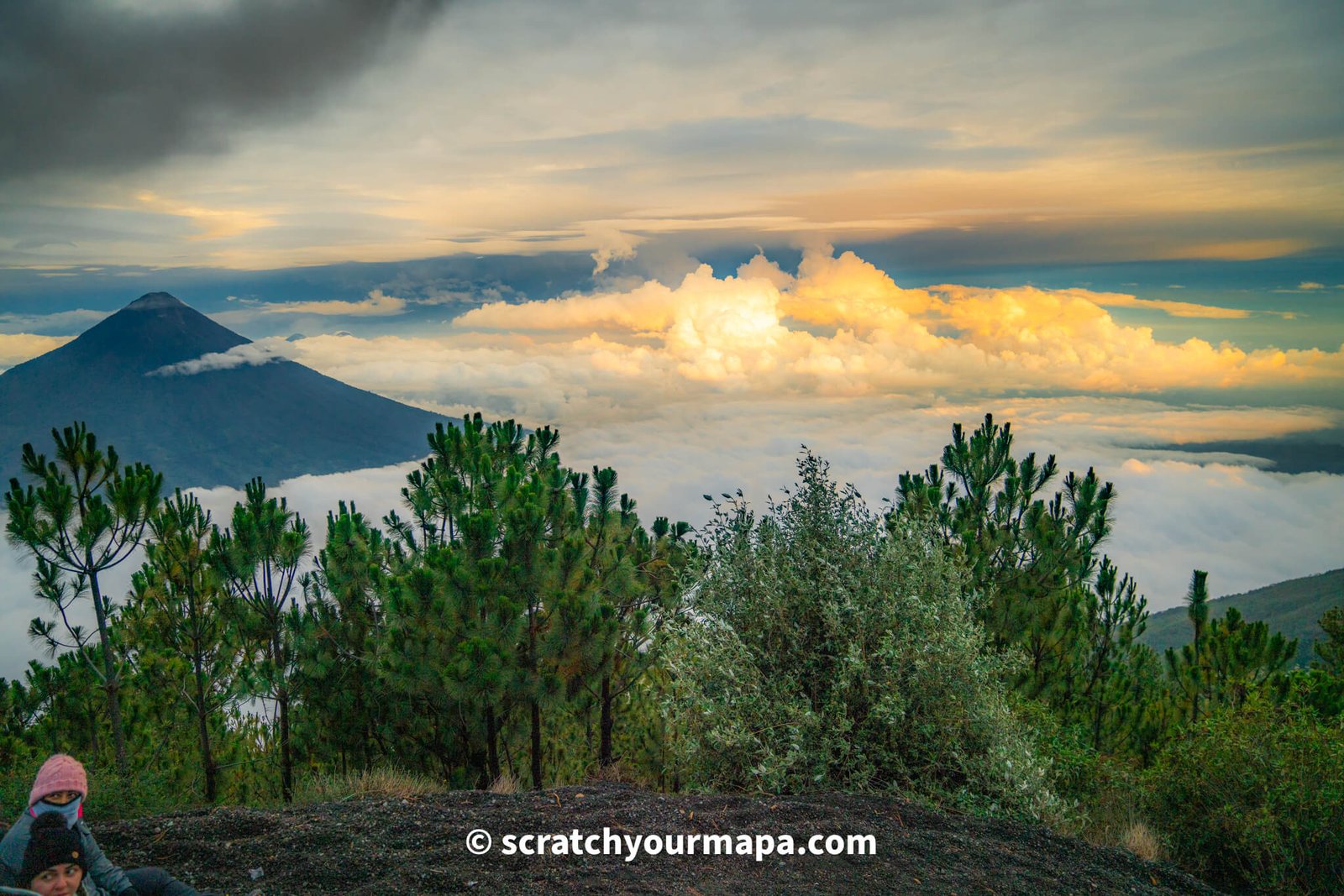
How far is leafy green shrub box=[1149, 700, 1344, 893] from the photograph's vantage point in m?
9.34

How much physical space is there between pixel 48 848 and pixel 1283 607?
142m

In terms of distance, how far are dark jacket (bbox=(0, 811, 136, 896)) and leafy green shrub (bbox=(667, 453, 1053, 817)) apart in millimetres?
5509

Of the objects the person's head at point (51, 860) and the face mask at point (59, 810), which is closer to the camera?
the person's head at point (51, 860)

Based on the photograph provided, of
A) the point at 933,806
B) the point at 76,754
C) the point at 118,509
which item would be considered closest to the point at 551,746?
the point at 76,754

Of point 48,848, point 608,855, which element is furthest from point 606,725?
point 48,848

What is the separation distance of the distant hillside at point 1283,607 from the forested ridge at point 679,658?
8782cm

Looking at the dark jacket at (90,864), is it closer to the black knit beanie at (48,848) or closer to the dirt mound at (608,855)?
the black knit beanie at (48,848)

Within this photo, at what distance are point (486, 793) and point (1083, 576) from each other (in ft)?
37.6

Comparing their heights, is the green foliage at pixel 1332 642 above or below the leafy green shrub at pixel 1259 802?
below

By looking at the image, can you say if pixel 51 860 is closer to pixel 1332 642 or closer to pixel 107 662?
pixel 107 662

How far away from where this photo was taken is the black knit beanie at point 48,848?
464cm

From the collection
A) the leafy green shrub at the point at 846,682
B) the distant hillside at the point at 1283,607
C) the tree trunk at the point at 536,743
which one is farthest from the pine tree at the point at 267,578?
the distant hillside at the point at 1283,607

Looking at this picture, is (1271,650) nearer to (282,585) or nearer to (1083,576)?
(1083,576)

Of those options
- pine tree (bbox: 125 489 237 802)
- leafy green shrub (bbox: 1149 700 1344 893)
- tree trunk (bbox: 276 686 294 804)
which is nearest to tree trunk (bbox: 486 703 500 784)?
tree trunk (bbox: 276 686 294 804)
